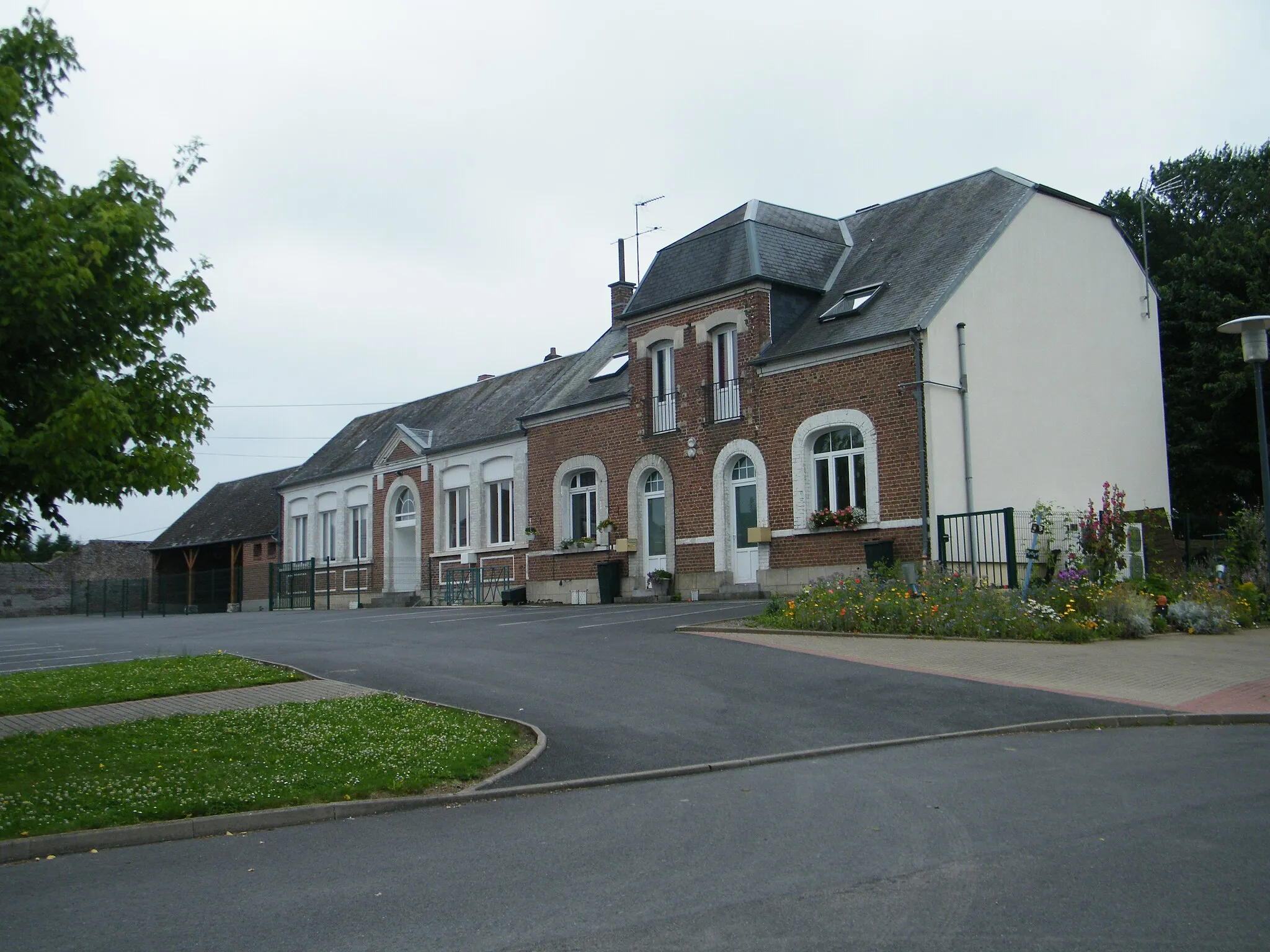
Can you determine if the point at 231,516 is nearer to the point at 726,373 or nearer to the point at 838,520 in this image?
the point at 726,373

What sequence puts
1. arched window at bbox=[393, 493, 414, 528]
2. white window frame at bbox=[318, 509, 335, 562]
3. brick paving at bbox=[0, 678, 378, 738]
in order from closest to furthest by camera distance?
brick paving at bbox=[0, 678, 378, 738] < arched window at bbox=[393, 493, 414, 528] < white window frame at bbox=[318, 509, 335, 562]

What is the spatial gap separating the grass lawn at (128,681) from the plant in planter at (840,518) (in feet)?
36.7

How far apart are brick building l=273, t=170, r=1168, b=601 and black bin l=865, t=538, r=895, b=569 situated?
1.9 inches

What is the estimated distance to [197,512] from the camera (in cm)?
5250

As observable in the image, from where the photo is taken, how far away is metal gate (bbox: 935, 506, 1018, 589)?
65.7 feet

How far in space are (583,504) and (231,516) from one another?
2533cm

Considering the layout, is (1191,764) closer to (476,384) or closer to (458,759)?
(458,759)

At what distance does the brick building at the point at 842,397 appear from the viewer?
21.6 meters

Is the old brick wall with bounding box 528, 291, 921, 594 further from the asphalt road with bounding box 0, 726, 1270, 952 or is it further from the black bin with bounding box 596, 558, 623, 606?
the asphalt road with bounding box 0, 726, 1270, 952

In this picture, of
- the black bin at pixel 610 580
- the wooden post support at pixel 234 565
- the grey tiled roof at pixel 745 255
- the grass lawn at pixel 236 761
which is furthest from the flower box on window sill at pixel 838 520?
the wooden post support at pixel 234 565

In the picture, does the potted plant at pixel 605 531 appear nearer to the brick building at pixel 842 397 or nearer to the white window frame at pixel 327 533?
the brick building at pixel 842 397

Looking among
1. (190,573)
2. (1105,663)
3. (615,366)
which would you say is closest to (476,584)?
(615,366)

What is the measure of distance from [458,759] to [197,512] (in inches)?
1854

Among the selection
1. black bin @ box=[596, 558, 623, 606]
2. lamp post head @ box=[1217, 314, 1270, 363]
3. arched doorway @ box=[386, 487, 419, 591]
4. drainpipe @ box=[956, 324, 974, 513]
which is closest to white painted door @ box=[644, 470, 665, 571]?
black bin @ box=[596, 558, 623, 606]
